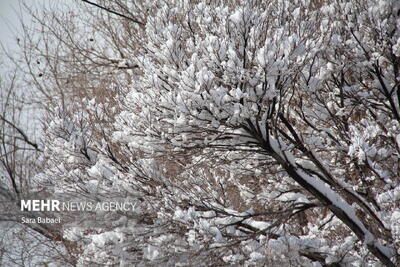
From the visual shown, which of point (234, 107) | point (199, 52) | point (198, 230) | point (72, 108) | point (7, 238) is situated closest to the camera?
point (234, 107)

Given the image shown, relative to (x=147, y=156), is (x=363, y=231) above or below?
below

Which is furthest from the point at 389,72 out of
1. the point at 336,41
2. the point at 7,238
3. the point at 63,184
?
the point at 7,238

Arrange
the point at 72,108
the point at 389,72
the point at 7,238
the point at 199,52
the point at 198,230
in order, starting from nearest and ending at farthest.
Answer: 1. the point at 199,52
2. the point at 198,230
3. the point at 389,72
4. the point at 72,108
5. the point at 7,238

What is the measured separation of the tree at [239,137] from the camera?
13.0 feet

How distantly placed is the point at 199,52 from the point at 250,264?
257cm

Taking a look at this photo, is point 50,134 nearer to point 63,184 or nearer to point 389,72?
point 63,184

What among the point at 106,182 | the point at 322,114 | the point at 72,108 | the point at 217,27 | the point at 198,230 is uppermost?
the point at 72,108

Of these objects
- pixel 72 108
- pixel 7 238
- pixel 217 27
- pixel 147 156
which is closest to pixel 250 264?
pixel 147 156

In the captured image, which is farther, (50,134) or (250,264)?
(50,134)

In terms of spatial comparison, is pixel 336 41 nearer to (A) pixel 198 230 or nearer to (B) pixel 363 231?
(B) pixel 363 231

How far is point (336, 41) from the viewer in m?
5.21

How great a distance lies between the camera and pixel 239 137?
4.43 meters

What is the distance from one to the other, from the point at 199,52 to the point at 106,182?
6.83ft

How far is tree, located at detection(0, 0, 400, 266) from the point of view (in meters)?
3.97
